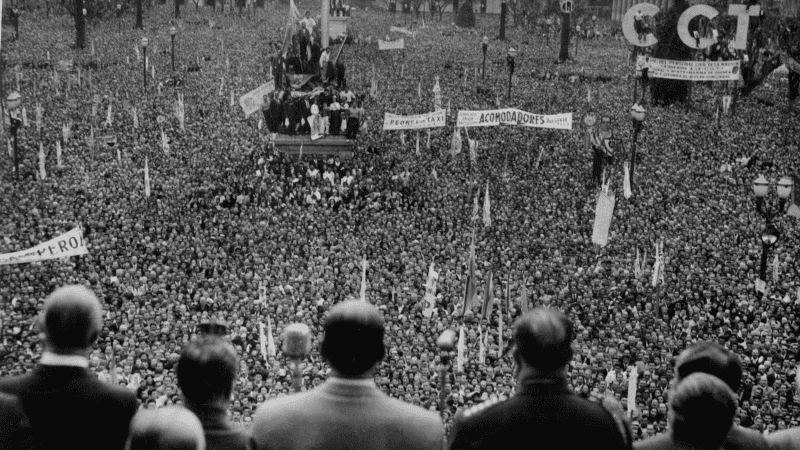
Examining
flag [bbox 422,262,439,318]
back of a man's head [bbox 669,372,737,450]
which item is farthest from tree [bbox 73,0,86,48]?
back of a man's head [bbox 669,372,737,450]

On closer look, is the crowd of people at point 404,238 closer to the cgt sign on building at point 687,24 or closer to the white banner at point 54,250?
the white banner at point 54,250

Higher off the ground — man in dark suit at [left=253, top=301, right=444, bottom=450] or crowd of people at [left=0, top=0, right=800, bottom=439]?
man in dark suit at [left=253, top=301, right=444, bottom=450]

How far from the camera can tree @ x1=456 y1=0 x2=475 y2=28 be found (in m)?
84.0

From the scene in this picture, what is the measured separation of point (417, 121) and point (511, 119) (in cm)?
276

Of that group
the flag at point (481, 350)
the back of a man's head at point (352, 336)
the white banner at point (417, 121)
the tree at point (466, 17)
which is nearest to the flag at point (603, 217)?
the flag at point (481, 350)

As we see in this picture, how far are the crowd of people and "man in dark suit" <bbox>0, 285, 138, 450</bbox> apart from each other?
2242mm

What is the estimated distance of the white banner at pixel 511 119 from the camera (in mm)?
33594

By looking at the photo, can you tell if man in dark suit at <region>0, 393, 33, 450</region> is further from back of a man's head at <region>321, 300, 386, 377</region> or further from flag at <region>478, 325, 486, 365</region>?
flag at <region>478, 325, 486, 365</region>

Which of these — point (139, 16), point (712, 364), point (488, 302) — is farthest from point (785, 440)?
point (139, 16)

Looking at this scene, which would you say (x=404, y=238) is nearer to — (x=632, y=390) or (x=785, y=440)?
(x=632, y=390)

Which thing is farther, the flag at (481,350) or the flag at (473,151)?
the flag at (473,151)

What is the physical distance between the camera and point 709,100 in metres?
47.3

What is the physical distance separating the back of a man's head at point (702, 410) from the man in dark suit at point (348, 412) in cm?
94

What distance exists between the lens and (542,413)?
170 inches
